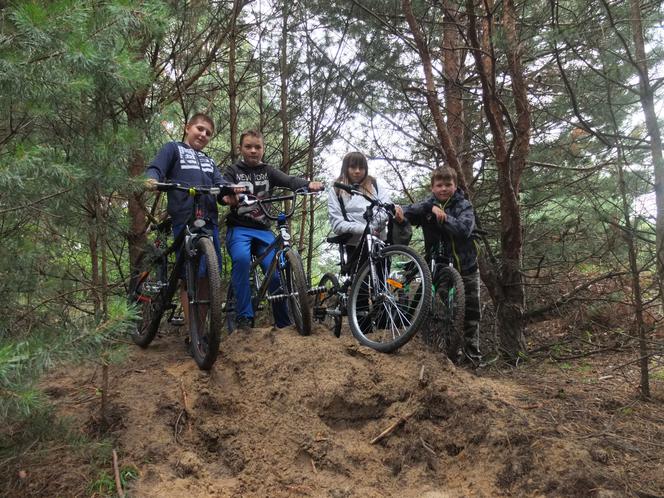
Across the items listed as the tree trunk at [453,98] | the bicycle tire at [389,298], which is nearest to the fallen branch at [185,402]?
the bicycle tire at [389,298]

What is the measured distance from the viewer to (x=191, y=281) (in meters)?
3.73

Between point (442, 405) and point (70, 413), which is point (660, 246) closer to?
point (442, 405)

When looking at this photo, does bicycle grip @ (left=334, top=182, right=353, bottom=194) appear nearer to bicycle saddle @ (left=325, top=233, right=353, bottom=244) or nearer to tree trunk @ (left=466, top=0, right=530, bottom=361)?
bicycle saddle @ (left=325, top=233, right=353, bottom=244)

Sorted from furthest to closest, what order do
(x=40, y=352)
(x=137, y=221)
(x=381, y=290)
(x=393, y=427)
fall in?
(x=137, y=221) → (x=381, y=290) → (x=393, y=427) → (x=40, y=352)

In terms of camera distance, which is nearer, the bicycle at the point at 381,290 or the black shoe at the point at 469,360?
the bicycle at the point at 381,290

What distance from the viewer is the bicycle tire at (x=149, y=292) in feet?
14.2

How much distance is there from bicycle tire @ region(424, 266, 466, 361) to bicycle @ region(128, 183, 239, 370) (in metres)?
1.90

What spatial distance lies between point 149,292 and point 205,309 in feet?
3.40

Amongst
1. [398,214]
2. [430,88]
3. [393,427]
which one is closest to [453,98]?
[430,88]

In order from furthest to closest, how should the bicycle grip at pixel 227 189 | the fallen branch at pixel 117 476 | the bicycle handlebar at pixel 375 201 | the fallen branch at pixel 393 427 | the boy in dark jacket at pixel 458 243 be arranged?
the boy in dark jacket at pixel 458 243, the bicycle handlebar at pixel 375 201, the bicycle grip at pixel 227 189, the fallen branch at pixel 393 427, the fallen branch at pixel 117 476

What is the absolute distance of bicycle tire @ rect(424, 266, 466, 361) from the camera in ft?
12.9

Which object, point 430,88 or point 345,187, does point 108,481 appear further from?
point 430,88

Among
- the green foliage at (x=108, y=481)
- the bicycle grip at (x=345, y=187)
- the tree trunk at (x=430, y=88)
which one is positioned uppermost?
the tree trunk at (x=430, y=88)

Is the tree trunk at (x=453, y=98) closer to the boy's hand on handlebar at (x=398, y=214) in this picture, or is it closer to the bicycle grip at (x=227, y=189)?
the boy's hand on handlebar at (x=398, y=214)
